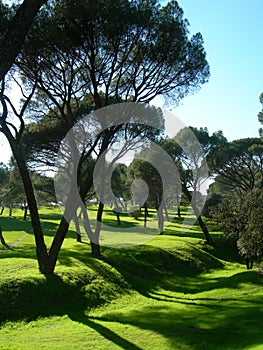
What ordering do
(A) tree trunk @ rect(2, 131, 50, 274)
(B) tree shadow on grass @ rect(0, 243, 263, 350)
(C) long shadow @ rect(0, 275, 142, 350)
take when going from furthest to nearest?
(A) tree trunk @ rect(2, 131, 50, 274)
(C) long shadow @ rect(0, 275, 142, 350)
(B) tree shadow on grass @ rect(0, 243, 263, 350)

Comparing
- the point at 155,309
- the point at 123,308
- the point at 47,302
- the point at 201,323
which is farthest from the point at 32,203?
the point at 201,323

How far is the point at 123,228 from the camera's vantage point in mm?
54094

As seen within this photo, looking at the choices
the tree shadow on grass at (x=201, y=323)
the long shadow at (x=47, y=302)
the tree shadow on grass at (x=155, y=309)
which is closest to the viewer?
the tree shadow on grass at (x=201, y=323)

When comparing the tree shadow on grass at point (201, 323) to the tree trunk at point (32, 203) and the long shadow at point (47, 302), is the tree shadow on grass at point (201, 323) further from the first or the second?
the tree trunk at point (32, 203)

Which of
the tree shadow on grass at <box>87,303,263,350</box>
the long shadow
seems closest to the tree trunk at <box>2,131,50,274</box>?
the long shadow

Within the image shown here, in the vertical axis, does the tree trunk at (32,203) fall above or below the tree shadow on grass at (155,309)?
above

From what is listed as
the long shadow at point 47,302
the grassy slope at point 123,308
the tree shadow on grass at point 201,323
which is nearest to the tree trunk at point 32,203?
the grassy slope at point 123,308

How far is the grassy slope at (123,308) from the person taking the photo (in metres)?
11.5

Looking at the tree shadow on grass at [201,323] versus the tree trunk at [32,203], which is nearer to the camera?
the tree shadow on grass at [201,323]

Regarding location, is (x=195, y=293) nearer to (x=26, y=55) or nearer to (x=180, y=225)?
(x=26, y=55)

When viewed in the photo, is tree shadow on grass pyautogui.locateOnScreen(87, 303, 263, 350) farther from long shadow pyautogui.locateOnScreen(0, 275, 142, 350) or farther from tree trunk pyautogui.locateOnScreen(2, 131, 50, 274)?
tree trunk pyautogui.locateOnScreen(2, 131, 50, 274)

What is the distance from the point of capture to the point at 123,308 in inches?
668

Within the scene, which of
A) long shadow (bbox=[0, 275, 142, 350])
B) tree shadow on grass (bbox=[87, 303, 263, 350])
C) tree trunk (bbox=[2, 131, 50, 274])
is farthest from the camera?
tree trunk (bbox=[2, 131, 50, 274])

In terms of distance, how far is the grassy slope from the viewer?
11.5 meters
